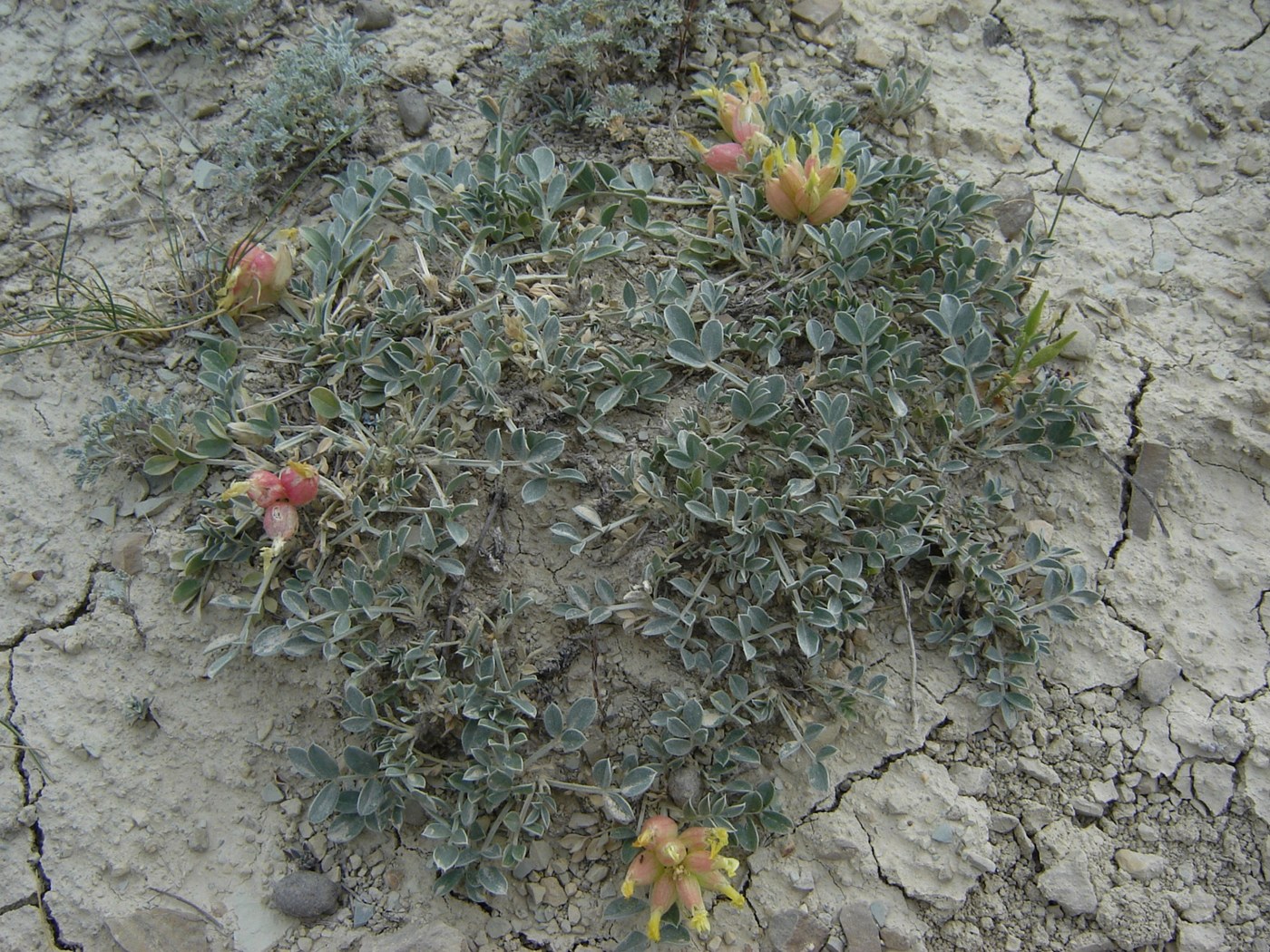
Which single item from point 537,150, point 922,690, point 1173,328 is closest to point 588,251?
point 537,150

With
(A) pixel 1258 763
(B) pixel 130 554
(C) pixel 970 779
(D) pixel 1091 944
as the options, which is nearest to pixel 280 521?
(B) pixel 130 554

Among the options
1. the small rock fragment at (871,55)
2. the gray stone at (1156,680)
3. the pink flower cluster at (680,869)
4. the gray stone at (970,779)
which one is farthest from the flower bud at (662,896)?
the small rock fragment at (871,55)

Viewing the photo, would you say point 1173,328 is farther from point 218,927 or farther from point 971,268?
point 218,927

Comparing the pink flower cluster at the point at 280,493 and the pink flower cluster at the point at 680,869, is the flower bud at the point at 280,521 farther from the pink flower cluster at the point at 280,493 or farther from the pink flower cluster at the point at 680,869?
the pink flower cluster at the point at 680,869

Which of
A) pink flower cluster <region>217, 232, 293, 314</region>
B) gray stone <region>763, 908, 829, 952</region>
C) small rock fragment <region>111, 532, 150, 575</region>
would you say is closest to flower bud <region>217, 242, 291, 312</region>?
pink flower cluster <region>217, 232, 293, 314</region>

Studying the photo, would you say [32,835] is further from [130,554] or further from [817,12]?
[817,12]

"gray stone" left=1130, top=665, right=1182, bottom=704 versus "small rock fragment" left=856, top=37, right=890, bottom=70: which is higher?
"small rock fragment" left=856, top=37, right=890, bottom=70

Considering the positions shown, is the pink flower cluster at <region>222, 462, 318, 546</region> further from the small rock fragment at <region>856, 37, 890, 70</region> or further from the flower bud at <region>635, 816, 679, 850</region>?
the small rock fragment at <region>856, 37, 890, 70</region>
